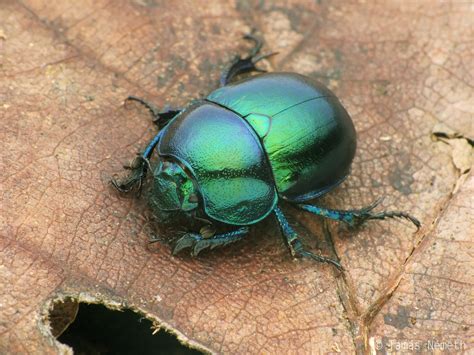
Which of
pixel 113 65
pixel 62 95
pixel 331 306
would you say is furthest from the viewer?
pixel 113 65

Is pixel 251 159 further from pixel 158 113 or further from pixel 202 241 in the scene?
pixel 158 113

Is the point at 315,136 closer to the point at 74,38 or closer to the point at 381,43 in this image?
the point at 381,43

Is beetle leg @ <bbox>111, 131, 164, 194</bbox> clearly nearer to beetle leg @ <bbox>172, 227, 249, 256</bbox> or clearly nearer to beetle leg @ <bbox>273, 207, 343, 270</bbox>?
beetle leg @ <bbox>172, 227, 249, 256</bbox>

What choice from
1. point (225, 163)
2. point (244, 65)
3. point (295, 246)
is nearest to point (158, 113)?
point (225, 163)

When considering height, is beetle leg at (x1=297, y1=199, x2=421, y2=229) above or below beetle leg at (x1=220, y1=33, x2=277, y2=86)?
below

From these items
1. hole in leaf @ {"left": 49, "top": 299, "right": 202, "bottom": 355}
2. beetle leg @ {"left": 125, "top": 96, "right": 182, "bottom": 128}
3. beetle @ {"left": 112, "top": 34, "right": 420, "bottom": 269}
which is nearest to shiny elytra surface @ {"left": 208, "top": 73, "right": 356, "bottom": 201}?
beetle @ {"left": 112, "top": 34, "right": 420, "bottom": 269}

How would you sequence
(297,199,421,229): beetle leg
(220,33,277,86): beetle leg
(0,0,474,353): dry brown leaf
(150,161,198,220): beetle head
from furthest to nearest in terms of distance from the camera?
(220,33,277,86): beetle leg → (297,199,421,229): beetle leg → (150,161,198,220): beetle head → (0,0,474,353): dry brown leaf

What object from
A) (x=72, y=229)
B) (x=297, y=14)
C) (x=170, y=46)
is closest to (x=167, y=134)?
(x=72, y=229)
